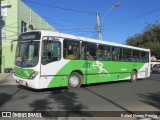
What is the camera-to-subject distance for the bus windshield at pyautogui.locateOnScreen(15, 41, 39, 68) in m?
12.9

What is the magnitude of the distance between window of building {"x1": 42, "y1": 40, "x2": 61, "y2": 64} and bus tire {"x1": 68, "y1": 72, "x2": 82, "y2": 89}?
150 centimetres

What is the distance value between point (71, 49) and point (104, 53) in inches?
133

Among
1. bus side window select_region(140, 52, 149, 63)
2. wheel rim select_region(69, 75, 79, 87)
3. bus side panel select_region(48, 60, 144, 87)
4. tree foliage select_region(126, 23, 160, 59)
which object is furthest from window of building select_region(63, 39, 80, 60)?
tree foliage select_region(126, 23, 160, 59)

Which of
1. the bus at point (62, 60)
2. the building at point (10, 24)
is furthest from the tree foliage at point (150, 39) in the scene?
the bus at point (62, 60)

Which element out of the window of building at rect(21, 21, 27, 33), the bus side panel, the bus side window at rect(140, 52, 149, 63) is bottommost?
the bus side panel

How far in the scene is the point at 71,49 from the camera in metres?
14.6

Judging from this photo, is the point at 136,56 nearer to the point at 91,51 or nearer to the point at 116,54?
the point at 116,54

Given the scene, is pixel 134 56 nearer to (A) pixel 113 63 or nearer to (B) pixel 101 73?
(A) pixel 113 63

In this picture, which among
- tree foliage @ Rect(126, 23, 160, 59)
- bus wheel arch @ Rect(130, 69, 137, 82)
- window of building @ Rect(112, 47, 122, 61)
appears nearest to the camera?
window of building @ Rect(112, 47, 122, 61)

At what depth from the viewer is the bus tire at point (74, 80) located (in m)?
14.7

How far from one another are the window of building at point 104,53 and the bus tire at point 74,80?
7.19ft

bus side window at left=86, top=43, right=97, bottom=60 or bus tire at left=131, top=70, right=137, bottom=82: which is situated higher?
bus side window at left=86, top=43, right=97, bottom=60

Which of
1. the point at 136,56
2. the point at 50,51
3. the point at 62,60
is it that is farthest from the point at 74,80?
the point at 136,56

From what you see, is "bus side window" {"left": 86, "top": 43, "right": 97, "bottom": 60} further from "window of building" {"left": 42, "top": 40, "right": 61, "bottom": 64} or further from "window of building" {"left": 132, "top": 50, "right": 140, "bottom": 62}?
"window of building" {"left": 132, "top": 50, "right": 140, "bottom": 62}
